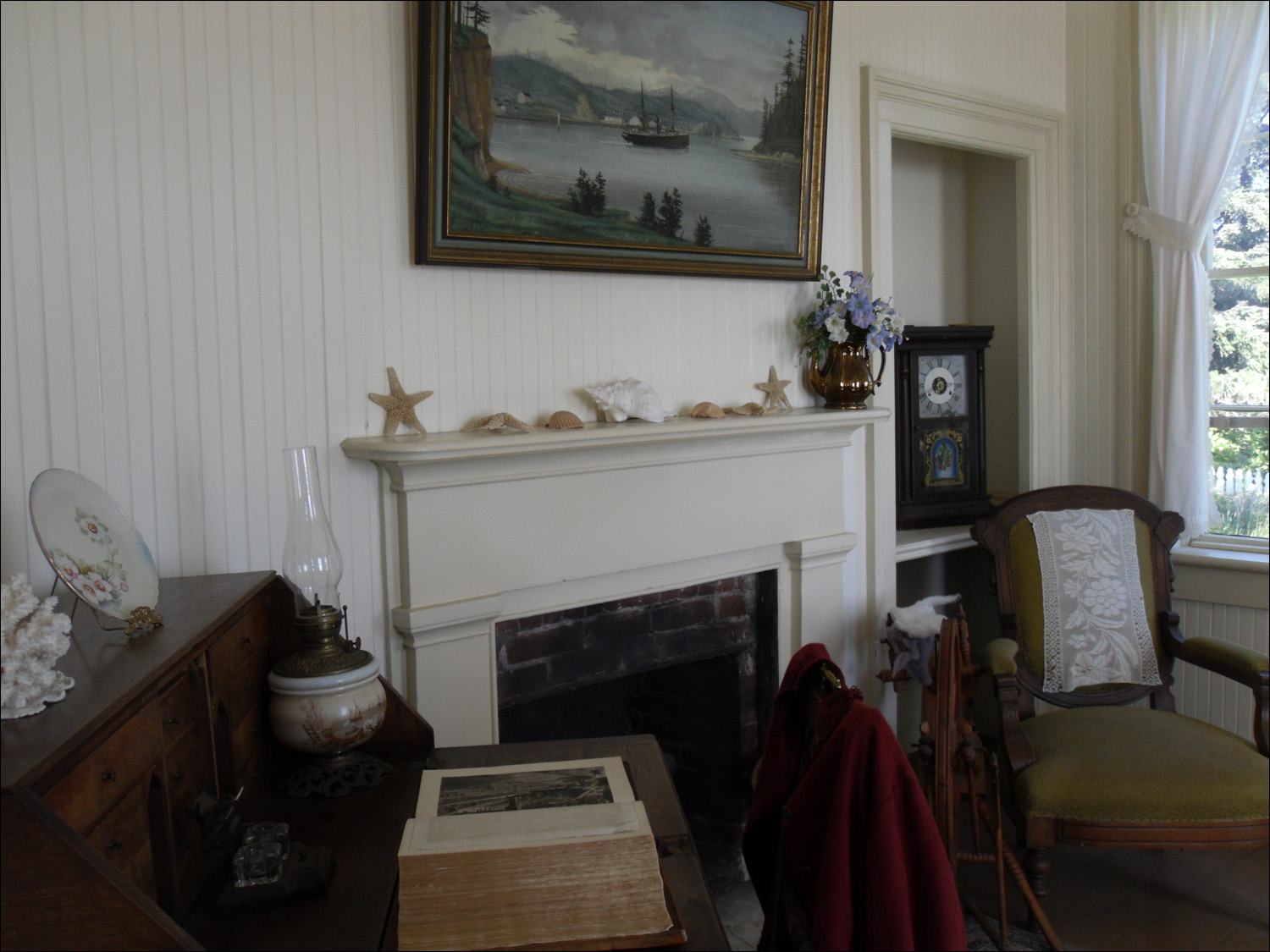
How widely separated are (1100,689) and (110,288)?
285cm

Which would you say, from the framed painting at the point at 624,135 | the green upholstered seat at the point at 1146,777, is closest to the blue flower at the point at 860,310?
the framed painting at the point at 624,135

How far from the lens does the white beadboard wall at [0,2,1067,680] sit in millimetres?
1638

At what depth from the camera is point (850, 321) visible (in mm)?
2770

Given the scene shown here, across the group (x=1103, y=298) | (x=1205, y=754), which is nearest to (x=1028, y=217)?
(x=1103, y=298)

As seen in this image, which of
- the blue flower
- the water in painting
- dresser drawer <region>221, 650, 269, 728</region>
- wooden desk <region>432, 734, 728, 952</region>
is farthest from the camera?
the blue flower

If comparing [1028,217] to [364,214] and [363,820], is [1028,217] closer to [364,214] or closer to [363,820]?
[364,214]

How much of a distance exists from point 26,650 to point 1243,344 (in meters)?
3.61

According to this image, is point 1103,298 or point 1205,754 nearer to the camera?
point 1205,754

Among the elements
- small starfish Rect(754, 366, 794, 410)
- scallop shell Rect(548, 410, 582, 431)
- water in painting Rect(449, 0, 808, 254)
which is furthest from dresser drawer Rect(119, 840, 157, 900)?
small starfish Rect(754, 366, 794, 410)

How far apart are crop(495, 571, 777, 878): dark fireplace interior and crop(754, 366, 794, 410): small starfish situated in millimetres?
500

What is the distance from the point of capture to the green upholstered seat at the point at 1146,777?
233 centimetres

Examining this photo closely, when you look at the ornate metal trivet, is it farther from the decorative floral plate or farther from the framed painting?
the framed painting

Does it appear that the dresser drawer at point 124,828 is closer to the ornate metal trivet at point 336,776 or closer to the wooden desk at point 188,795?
the wooden desk at point 188,795

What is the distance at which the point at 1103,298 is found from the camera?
3521 mm
